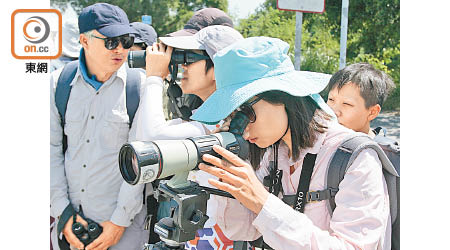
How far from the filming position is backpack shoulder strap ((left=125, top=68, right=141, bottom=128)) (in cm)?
231

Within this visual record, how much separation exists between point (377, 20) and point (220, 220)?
9.61m

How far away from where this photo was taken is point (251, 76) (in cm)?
139

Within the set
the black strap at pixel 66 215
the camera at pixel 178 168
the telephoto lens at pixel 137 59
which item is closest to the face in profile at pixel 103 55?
the telephoto lens at pixel 137 59

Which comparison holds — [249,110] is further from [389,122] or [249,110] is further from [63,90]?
[389,122]

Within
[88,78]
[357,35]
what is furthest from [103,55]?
[357,35]

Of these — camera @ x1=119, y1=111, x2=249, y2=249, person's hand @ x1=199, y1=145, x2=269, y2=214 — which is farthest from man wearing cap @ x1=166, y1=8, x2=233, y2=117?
person's hand @ x1=199, y1=145, x2=269, y2=214

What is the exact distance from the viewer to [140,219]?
7.72 feet

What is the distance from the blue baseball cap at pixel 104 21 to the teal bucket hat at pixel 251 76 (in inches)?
41.7

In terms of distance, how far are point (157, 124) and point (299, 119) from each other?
73 centimetres

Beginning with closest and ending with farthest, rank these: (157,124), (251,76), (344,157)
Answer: (344,157), (251,76), (157,124)

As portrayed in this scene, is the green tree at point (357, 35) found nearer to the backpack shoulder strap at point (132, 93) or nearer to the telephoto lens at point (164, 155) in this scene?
the backpack shoulder strap at point (132, 93)

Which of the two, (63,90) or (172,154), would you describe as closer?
(172,154)

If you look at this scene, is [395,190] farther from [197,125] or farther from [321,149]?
[197,125]

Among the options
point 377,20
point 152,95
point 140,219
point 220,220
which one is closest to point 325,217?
point 220,220
